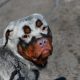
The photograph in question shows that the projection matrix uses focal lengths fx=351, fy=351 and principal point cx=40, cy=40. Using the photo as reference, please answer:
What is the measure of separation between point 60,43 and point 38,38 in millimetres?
5331

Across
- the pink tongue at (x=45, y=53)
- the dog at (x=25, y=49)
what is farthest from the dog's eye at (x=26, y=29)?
the pink tongue at (x=45, y=53)

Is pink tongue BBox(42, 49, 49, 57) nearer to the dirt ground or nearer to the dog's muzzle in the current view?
the dog's muzzle

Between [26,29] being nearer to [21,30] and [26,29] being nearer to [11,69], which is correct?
[21,30]

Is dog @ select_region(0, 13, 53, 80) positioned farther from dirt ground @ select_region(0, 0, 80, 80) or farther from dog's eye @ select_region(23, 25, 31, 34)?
dirt ground @ select_region(0, 0, 80, 80)

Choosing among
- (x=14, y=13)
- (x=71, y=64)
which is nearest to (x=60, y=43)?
(x=71, y=64)

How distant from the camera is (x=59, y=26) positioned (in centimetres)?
801

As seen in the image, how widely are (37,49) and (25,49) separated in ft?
0.25

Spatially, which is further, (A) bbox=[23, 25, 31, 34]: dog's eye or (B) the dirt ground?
A: (B) the dirt ground

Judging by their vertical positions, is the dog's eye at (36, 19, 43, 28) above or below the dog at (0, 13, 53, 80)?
Answer: above

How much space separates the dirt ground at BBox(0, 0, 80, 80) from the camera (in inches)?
261

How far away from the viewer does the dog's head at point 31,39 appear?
2002 mm

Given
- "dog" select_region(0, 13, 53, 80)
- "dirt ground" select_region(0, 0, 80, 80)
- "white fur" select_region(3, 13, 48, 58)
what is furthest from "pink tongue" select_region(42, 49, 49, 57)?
"dirt ground" select_region(0, 0, 80, 80)

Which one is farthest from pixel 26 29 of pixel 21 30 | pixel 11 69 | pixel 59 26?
pixel 59 26

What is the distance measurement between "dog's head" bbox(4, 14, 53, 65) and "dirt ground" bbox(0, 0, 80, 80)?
3070 mm
